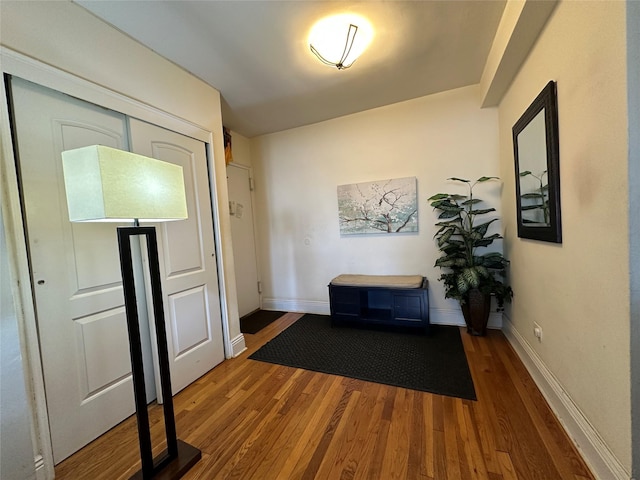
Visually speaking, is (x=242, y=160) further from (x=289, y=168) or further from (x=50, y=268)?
(x=50, y=268)

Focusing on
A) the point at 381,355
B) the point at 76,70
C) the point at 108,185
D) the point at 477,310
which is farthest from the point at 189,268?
the point at 477,310

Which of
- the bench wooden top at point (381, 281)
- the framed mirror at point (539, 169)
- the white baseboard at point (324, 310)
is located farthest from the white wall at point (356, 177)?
the framed mirror at point (539, 169)

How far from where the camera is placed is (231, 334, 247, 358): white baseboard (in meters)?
2.34

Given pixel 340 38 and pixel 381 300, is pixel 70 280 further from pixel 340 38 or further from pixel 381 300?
pixel 381 300

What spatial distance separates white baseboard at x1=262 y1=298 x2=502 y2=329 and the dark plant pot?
0.20 meters

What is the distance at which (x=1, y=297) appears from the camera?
1112 millimetres

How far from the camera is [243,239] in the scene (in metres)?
3.43

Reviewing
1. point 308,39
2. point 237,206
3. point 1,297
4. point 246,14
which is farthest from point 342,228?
point 1,297

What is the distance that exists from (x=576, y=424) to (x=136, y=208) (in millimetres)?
2288

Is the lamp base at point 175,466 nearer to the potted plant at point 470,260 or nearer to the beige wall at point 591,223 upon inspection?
the beige wall at point 591,223

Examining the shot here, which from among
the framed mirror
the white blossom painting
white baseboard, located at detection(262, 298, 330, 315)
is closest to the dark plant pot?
the framed mirror

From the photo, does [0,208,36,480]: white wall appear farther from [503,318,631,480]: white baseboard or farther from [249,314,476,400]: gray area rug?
[503,318,631,480]: white baseboard

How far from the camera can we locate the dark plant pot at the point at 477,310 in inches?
94.4

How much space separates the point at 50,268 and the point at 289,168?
2.58m
